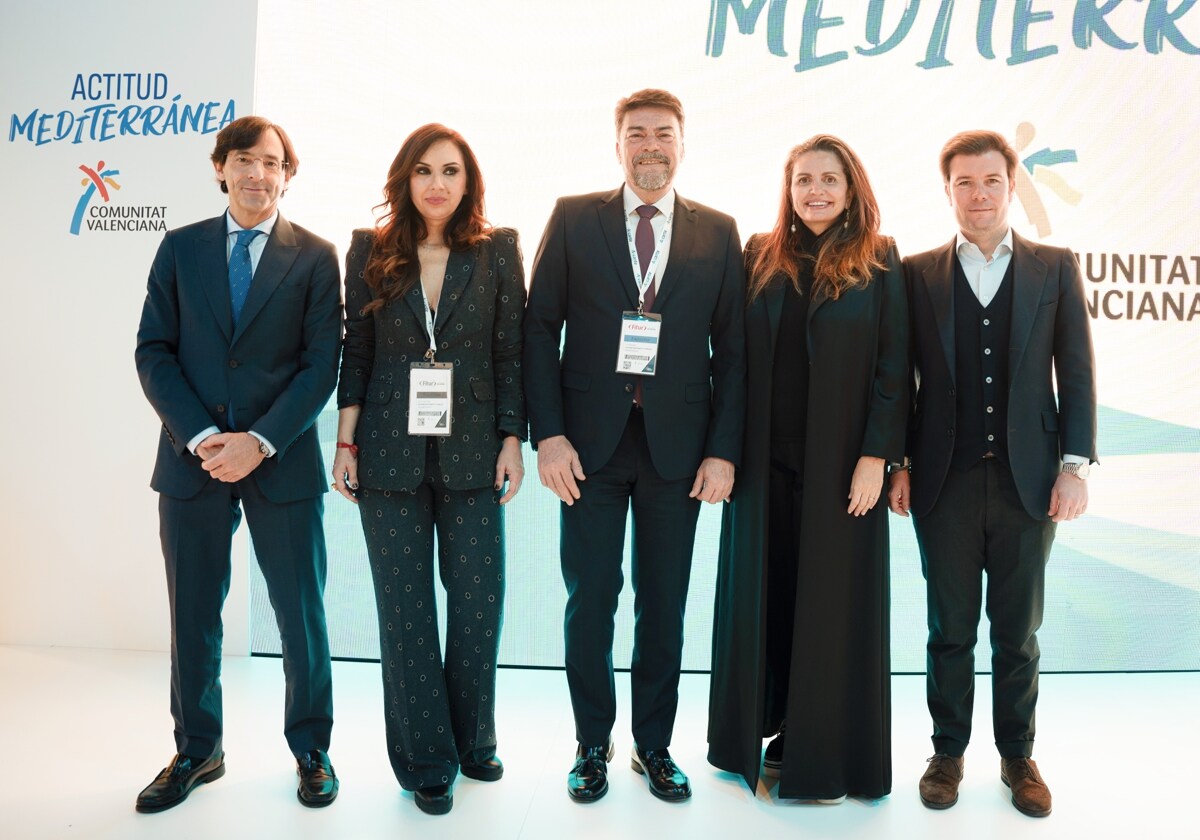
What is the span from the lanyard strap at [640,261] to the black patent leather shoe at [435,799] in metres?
1.41

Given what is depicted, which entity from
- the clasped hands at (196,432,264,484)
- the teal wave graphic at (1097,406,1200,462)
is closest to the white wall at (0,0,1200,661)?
the teal wave graphic at (1097,406,1200,462)

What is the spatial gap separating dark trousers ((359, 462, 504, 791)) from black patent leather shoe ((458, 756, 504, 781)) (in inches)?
4.9

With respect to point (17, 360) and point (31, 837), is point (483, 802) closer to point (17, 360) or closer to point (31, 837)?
point (31, 837)

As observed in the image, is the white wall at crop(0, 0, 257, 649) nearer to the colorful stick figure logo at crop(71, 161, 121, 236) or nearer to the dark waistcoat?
the colorful stick figure logo at crop(71, 161, 121, 236)

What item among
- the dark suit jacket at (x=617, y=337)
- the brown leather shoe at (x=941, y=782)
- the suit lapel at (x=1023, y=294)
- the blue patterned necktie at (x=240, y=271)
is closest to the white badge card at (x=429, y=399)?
the dark suit jacket at (x=617, y=337)

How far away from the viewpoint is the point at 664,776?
8.04ft

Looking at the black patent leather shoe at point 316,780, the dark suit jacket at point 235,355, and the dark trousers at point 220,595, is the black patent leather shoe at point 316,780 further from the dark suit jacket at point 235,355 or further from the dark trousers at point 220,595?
the dark suit jacket at point 235,355

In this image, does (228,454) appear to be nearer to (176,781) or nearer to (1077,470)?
(176,781)

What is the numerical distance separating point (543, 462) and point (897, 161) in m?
2.17

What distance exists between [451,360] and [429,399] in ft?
0.43

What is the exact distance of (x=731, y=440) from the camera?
242 cm

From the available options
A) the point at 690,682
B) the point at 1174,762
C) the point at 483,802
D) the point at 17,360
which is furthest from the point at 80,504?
the point at 1174,762

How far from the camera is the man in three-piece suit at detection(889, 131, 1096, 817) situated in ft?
7.92

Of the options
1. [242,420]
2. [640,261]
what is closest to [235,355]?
[242,420]
